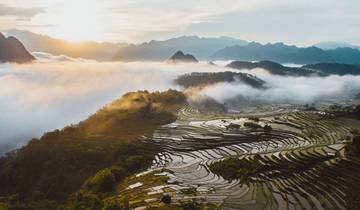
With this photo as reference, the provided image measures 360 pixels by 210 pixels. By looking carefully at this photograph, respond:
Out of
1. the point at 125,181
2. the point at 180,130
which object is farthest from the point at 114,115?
the point at 125,181

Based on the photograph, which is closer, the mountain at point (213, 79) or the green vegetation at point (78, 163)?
the green vegetation at point (78, 163)

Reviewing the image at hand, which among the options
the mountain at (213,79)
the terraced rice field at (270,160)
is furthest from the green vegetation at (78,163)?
the mountain at (213,79)

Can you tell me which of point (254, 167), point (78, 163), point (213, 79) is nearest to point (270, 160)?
point (254, 167)

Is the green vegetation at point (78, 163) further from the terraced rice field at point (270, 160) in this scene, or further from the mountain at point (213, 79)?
the mountain at point (213, 79)

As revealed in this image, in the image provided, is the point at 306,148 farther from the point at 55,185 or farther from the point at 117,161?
the point at 55,185

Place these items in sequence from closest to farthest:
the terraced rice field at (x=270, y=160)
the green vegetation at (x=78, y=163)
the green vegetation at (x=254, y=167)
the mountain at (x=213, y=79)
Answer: the terraced rice field at (x=270, y=160) → the green vegetation at (x=254, y=167) → the green vegetation at (x=78, y=163) → the mountain at (x=213, y=79)
